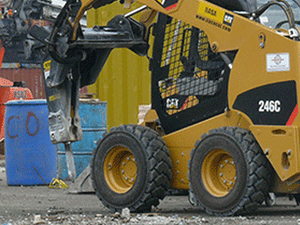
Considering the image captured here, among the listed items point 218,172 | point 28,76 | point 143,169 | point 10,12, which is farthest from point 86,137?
point 28,76

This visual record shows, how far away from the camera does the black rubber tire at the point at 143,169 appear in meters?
7.61

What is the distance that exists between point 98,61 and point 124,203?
2.06m

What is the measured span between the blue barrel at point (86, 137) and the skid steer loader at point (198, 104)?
299cm

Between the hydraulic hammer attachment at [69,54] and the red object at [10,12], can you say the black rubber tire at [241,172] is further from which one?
the red object at [10,12]

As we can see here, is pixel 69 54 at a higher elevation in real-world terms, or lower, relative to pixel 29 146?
higher

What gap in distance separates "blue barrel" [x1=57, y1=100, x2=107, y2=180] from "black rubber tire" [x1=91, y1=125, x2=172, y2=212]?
12.8 feet

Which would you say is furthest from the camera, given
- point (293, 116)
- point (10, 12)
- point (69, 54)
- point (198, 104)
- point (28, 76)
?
point (28, 76)

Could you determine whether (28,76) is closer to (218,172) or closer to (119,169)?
(119,169)

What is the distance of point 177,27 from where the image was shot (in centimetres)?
801

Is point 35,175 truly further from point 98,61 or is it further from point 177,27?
point 177,27

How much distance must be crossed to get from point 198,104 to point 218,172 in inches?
32.5

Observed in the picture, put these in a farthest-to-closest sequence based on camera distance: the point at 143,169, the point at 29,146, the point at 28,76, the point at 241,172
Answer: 1. the point at 28,76
2. the point at 29,146
3. the point at 143,169
4. the point at 241,172

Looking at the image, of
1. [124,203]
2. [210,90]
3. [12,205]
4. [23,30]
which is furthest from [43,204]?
[23,30]

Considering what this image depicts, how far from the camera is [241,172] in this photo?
6941mm
